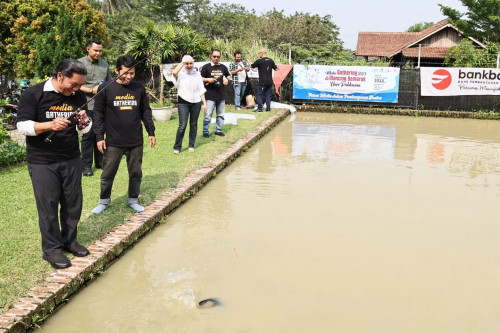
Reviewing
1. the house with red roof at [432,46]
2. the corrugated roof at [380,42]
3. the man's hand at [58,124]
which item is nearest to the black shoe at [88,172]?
the man's hand at [58,124]

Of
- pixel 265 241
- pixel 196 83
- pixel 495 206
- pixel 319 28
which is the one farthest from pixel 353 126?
pixel 319 28

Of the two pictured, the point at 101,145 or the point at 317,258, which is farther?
the point at 101,145

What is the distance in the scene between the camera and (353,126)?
13078 millimetres

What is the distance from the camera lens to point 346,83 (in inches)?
645

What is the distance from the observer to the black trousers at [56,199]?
3.91 metres

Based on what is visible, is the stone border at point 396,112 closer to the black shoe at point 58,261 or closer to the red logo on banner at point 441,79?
the red logo on banner at point 441,79

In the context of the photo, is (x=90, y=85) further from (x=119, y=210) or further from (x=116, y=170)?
(x=119, y=210)

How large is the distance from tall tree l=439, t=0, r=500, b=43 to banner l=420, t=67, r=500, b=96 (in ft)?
46.3

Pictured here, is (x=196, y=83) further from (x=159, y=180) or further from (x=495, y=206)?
(x=495, y=206)

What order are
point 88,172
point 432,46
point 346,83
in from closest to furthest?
point 88,172, point 346,83, point 432,46

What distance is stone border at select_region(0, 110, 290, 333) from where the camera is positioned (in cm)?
323

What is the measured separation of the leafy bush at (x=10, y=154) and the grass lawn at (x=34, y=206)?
0.15 m

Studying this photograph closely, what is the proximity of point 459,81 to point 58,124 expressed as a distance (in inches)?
570

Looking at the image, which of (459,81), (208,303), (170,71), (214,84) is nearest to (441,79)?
(459,81)
